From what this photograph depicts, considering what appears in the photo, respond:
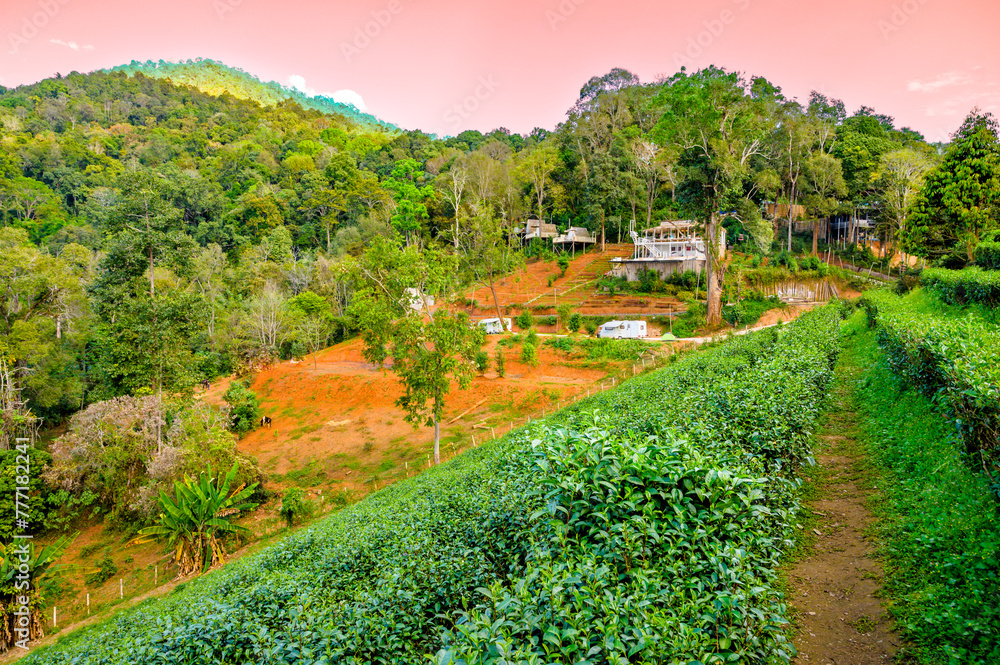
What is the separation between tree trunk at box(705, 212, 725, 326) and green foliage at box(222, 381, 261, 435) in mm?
28600

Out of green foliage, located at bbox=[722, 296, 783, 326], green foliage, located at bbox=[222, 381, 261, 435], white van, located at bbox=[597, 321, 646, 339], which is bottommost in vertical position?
green foliage, located at bbox=[222, 381, 261, 435]

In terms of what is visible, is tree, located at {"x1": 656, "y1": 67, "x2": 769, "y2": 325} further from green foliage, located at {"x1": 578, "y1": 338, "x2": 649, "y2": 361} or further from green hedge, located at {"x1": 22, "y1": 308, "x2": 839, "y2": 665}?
green hedge, located at {"x1": 22, "y1": 308, "x2": 839, "y2": 665}

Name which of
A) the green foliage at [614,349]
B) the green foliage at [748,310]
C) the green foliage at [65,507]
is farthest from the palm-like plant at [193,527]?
the green foliage at [748,310]

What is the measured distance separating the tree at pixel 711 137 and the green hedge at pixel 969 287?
495 inches

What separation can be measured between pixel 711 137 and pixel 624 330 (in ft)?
42.1

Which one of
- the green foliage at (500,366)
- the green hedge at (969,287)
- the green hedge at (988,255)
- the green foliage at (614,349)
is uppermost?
the green hedge at (988,255)

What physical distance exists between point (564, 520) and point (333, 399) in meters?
28.4

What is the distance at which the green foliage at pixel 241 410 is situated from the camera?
1051 inches

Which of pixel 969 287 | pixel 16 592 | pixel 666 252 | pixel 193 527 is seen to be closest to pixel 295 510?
pixel 193 527

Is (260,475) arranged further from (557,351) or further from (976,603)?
(976,603)

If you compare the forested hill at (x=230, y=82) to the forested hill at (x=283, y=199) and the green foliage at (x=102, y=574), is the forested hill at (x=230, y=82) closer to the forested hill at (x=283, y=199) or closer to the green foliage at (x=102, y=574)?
the forested hill at (x=283, y=199)

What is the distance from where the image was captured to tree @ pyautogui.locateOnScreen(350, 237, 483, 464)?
62.6 ft

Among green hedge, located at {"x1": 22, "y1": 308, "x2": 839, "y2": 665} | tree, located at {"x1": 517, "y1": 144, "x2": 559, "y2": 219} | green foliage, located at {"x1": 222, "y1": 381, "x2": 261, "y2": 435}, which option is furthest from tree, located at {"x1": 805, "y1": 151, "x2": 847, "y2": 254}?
green foliage, located at {"x1": 222, "y1": 381, "x2": 261, "y2": 435}

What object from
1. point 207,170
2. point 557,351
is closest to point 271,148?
point 207,170
